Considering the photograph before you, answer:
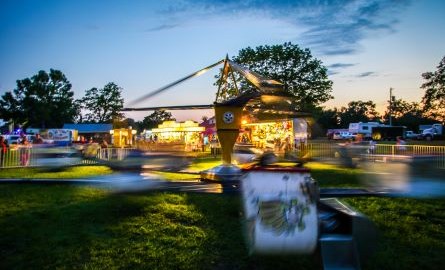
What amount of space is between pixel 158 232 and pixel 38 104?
79.7 m

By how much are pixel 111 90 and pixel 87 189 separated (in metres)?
95.7

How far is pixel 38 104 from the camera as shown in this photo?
253ft

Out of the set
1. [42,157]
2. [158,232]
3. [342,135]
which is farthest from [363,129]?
[158,232]

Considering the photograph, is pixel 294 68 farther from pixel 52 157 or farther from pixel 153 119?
pixel 153 119

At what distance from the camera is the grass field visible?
5.52m

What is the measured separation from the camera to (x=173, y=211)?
827 centimetres

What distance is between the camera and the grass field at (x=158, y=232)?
5.52 metres

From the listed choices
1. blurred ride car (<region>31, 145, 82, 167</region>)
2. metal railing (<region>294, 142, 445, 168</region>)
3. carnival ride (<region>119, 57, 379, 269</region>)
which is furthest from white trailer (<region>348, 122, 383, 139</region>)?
carnival ride (<region>119, 57, 379, 269</region>)

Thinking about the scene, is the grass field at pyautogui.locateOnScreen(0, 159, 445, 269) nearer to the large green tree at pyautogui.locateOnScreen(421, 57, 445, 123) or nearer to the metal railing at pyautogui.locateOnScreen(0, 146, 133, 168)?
the metal railing at pyautogui.locateOnScreen(0, 146, 133, 168)

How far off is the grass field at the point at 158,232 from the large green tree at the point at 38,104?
74.4 metres

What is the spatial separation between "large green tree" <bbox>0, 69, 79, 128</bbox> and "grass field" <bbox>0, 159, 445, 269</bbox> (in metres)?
74.4

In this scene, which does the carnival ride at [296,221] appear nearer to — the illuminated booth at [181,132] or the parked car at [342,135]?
the illuminated booth at [181,132]

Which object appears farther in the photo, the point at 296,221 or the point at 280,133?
the point at 280,133

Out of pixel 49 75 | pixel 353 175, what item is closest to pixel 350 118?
pixel 49 75
